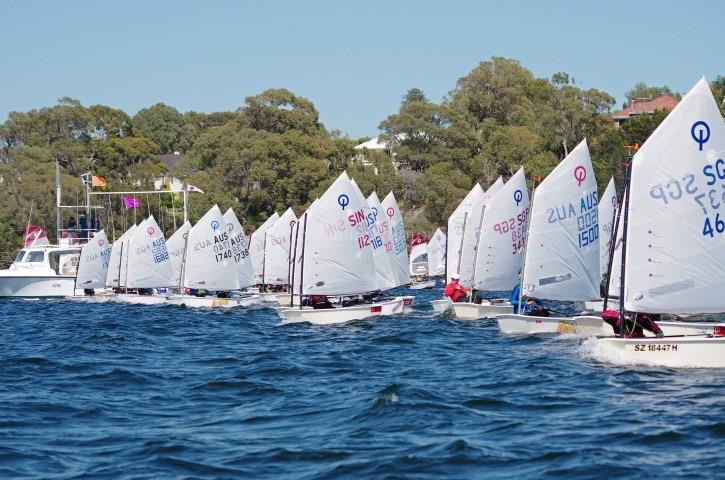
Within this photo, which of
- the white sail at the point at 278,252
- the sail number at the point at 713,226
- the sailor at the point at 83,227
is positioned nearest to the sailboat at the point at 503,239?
the sail number at the point at 713,226

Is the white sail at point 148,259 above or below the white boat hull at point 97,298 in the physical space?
above

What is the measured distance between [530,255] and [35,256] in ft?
128

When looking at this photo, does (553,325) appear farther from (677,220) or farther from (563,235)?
(677,220)

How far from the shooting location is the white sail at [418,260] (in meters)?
76.7

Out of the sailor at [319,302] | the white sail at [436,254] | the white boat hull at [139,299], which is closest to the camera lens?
the sailor at [319,302]

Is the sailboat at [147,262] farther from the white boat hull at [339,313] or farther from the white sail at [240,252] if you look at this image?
the white boat hull at [339,313]

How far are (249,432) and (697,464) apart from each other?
21.7ft

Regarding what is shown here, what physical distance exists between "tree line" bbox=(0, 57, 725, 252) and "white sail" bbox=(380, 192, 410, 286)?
31783 millimetres

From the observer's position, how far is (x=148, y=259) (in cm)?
5328

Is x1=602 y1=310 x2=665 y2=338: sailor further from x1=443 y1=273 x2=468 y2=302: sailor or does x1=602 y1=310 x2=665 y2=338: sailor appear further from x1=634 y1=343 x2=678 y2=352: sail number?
x1=443 y1=273 x2=468 y2=302: sailor

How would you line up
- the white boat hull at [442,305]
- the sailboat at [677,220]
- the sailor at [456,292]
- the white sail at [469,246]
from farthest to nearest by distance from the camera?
the white sail at [469,246]
the white boat hull at [442,305]
the sailor at [456,292]
the sailboat at [677,220]

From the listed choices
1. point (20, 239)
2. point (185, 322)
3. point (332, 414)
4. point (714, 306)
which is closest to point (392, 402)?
point (332, 414)

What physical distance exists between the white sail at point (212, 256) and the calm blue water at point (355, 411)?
17097mm

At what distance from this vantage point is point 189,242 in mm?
49531
